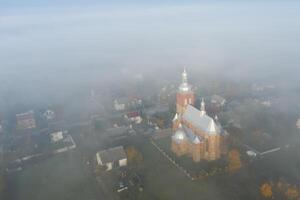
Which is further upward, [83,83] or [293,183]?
[83,83]

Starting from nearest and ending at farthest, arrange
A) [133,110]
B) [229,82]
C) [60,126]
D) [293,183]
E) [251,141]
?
[293,183], [251,141], [60,126], [133,110], [229,82]

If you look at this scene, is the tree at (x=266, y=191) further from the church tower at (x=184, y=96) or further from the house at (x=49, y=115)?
the house at (x=49, y=115)

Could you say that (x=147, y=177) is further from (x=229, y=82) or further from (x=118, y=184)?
(x=229, y=82)

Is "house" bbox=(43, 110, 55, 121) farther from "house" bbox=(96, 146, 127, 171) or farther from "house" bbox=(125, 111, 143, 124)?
"house" bbox=(96, 146, 127, 171)

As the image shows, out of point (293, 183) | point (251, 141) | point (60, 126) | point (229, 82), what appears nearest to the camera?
point (293, 183)

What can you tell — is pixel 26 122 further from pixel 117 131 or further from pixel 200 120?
pixel 200 120

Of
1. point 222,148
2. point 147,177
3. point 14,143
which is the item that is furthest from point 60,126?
point 222,148

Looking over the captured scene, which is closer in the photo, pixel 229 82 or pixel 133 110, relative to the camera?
pixel 133 110
